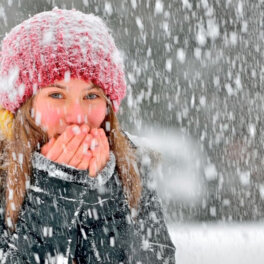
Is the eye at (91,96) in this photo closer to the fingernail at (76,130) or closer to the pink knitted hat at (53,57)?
the pink knitted hat at (53,57)

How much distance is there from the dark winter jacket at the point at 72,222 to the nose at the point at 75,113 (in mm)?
154

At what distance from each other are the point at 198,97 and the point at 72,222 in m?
8.87

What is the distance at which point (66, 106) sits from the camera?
1.56 meters

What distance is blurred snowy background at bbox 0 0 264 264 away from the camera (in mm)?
8672

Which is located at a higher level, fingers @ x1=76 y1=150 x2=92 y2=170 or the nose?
the nose

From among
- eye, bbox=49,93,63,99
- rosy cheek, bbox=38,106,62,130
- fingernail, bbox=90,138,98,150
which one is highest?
eye, bbox=49,93,63,99

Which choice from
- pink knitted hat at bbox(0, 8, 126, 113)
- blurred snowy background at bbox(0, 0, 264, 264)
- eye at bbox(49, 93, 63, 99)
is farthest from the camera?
blurred snowy background at bbox(0, 0, 264, 264)

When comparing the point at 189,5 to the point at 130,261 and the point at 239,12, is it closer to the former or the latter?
the point at 239,12

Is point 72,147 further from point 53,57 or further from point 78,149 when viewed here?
point 53,57

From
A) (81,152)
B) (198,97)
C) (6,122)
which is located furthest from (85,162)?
(198,97)

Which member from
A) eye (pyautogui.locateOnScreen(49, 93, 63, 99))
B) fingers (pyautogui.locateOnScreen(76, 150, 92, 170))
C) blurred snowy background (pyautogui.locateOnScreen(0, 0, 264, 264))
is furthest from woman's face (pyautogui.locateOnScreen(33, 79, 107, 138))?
blurred snowy background (pyautogui.locateOnScreen(0, 0, 264, 264))

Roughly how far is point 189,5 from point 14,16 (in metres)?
5.44

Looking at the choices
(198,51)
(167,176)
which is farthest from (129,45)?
(167,176)

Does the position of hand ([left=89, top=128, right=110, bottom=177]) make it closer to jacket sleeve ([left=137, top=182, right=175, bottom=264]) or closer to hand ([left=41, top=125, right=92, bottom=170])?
hand ([left=41, top=125, right=92, bottom=170])
